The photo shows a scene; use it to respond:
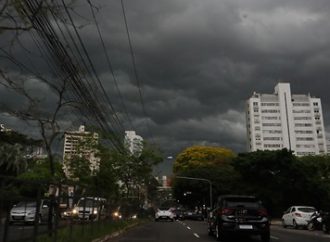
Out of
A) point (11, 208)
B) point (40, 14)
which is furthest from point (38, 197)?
point (40, 14)

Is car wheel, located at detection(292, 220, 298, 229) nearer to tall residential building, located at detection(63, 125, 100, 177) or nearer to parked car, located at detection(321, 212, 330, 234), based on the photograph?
parked car, located at detection(321, 212, 330, 234)

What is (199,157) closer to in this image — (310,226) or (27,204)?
(310,226)

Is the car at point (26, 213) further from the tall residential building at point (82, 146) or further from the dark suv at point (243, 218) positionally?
the tall residential building at point (82, 146)

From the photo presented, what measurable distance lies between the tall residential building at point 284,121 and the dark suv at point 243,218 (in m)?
121

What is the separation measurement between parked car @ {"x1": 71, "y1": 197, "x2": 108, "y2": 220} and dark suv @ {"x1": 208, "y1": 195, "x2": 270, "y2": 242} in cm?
520

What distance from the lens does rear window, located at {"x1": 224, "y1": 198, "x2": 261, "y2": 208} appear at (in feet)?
57.4

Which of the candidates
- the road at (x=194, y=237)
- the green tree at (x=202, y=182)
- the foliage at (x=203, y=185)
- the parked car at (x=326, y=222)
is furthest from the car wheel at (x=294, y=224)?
the foliage at (x=203, y=185)

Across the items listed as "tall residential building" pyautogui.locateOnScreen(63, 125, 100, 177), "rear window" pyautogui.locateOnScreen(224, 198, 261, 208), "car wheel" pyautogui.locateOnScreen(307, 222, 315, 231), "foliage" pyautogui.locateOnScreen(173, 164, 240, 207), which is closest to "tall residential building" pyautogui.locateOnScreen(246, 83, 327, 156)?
"foliage" pyautogui.locateOnScreen(173, 164, 240, 207)

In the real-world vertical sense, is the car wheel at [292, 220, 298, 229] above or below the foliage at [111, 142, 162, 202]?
below

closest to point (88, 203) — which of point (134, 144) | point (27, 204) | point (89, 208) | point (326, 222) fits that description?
point (89, 208)

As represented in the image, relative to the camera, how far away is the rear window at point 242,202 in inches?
689

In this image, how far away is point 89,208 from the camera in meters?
19.4

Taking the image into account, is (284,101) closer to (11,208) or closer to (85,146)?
(85,146)

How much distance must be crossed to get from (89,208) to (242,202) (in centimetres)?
646
